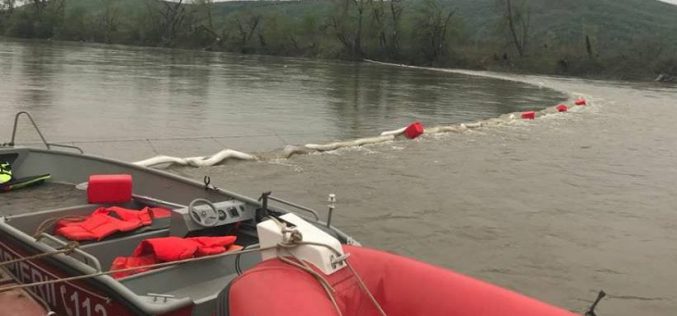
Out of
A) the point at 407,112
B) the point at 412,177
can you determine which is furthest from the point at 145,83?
the point at 412,177

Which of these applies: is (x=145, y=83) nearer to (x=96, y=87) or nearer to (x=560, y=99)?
(x=96, y=87)

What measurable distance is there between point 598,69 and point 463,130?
51972mm

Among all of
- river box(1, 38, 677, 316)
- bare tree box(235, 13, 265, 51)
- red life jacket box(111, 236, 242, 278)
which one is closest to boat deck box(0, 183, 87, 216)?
red life jacket box(111, 236, 242, 278)

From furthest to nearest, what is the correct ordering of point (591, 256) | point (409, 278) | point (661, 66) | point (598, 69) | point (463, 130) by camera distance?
1. point (598, 69)
2. point (661, 66)
3. point (463, 130)
4. point (591, 256)
5. point (409, 278)

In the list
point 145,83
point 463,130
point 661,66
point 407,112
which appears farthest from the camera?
point 661,66

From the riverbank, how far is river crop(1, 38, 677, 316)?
2 centimetres

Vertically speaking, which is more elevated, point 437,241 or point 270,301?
point 270,301

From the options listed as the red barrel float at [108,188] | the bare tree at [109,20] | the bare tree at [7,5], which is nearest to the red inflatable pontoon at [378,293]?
the red barrel float at [108,188]

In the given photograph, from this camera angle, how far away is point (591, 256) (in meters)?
7.29

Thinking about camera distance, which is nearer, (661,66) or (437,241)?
(437,241)

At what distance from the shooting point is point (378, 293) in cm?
327

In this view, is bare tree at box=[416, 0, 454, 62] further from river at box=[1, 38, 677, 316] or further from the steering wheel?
the steering wheel

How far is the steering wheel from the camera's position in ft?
16.8

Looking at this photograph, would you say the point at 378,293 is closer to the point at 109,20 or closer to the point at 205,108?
the point at 205,108
